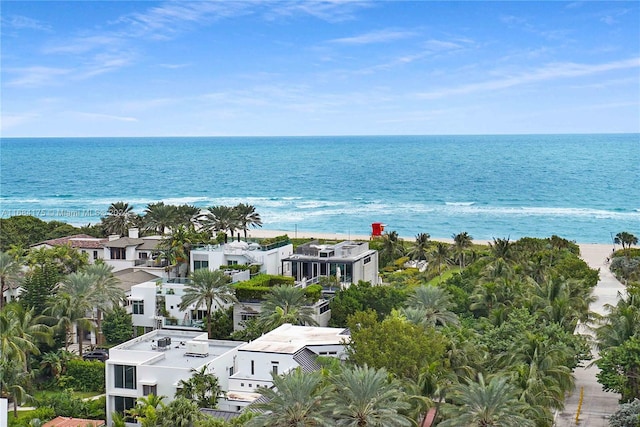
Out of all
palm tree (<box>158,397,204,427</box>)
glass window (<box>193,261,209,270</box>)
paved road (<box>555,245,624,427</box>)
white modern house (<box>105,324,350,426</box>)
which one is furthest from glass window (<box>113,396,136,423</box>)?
glass window (<box>193,261,209,270</box>)

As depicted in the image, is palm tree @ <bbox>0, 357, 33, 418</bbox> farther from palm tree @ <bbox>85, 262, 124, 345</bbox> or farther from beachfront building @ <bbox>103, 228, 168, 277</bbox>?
beachfront building @ <bbox>103, 228, 168, 277</bbox>

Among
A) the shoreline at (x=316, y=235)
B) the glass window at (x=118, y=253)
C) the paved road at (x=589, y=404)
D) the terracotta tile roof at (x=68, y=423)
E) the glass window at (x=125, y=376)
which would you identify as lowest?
the shoreline at (x=316, y=235)

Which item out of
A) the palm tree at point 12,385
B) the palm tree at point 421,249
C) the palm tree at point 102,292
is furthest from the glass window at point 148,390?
the palm tree at point 421,249

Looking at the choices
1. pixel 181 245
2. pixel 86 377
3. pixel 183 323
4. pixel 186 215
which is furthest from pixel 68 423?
pixel 186 215

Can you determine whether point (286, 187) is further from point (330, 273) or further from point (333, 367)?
point (333, 367)

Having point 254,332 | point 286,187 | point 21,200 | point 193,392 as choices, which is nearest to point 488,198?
point 286,187

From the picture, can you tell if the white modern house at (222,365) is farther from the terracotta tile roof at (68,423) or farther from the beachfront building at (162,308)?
the beachfront building at (162,308)
